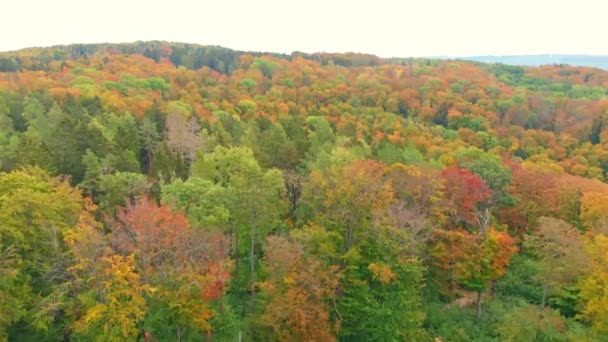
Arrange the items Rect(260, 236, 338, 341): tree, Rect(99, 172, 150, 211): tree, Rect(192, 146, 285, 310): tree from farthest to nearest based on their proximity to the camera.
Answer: Rect(99, 172, 150, 211): tree
Rect(192, 146, 285, 310): tree
Rect(260, 236, 338, 341): tree

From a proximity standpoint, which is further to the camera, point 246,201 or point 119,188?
point 119,188

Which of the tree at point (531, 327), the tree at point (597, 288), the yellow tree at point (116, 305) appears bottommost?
the tree at point (531, 327)

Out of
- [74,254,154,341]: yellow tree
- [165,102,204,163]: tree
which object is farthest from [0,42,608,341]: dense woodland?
[165,102,204,163]: tree

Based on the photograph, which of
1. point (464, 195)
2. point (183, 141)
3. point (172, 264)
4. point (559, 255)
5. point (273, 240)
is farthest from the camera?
point (183, 141)

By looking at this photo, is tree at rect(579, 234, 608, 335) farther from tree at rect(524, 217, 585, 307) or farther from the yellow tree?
the yellow tree

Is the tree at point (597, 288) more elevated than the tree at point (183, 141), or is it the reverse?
the tree at point (183, 141)

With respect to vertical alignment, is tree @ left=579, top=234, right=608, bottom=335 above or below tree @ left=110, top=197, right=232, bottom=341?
below

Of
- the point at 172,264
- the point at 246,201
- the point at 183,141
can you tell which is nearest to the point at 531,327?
the point at 246,201

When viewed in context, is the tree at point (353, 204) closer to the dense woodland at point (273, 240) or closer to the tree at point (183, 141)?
the dense woodland at point (273, 240)

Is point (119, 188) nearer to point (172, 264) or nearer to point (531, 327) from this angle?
point (172, 264)

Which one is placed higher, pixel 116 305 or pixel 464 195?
pixel 464 195

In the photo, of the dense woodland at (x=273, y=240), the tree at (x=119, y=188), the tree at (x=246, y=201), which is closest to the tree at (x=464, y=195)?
the dense woodland at (x=273, y=240)

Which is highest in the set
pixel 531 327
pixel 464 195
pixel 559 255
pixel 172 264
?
pixel 172 264
